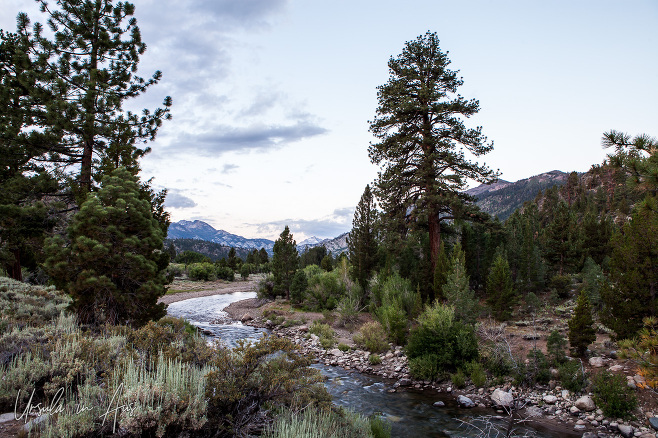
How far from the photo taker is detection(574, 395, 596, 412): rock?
9.18m

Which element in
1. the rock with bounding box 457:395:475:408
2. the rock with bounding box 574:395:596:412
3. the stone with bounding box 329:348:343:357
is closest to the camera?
the rock with bounding box 574:395:596:412

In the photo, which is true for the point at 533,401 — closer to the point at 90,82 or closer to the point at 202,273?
the point at 90,82

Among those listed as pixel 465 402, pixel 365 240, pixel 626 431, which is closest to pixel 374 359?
pixel 465 402

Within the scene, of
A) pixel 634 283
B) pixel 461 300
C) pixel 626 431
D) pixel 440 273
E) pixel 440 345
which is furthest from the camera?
pixel 440 273

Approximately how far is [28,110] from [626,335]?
915 inches

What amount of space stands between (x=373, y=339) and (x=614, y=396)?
9.12m

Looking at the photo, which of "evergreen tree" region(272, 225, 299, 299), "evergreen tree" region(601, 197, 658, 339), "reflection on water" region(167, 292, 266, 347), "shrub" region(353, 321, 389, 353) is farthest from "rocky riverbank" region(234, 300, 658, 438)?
"evergreen tree" region(272, 225, 299, 299)

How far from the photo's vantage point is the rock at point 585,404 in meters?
9.18

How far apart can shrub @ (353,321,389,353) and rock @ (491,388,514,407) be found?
19.4 feet

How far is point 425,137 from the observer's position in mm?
20188

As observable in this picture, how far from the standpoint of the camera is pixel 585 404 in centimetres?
925

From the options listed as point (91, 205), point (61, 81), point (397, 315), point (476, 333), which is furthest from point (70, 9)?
point (476, 333)

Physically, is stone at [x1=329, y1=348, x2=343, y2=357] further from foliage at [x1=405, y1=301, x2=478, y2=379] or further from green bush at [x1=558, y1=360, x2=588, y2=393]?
green bush at [x1=558, y1=360, x2=588, y2=393]

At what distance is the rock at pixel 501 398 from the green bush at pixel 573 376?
1.62 m
